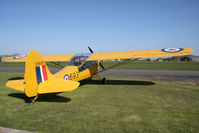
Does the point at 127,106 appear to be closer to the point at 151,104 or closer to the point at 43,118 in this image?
the point at 151,104

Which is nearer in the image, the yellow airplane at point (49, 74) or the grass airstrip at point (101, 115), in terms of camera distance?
the grass airstrip at point (101, 115)

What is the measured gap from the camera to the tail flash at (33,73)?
14.9 feet

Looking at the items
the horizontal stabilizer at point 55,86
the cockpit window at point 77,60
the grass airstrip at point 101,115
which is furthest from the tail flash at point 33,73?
the cockpit window at point 77,60

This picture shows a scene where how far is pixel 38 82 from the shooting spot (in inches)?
194

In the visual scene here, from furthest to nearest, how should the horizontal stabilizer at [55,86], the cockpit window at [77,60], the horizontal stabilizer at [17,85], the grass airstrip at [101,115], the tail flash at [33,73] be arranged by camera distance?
the cockpit window at [77,60] → the horizontal stabilizer at [17,85] → the horizontal stabilizer at [55,86] → the tail flash at [33,73] → the grass airstrip at [101,115]

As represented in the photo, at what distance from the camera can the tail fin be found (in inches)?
180

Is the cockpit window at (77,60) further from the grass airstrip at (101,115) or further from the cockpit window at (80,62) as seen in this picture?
the grass airstrip at (101,115)

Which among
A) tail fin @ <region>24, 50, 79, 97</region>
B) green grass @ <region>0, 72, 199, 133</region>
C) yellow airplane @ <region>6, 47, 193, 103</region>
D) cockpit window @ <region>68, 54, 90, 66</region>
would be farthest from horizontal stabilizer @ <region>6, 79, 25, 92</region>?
cockpit window @ <region>68, 54, 90, 66</region>

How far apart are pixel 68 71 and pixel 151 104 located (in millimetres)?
3869

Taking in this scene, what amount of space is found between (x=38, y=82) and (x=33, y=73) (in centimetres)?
38

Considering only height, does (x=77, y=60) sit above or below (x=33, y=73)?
above

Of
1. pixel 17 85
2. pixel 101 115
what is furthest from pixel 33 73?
pixel 101 115

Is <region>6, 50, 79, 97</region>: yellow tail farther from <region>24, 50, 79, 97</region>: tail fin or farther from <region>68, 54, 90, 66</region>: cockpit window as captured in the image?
<region>68, 54, 90, 66</region>: cockpit window

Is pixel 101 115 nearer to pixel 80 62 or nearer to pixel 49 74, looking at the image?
pixel 49 74
